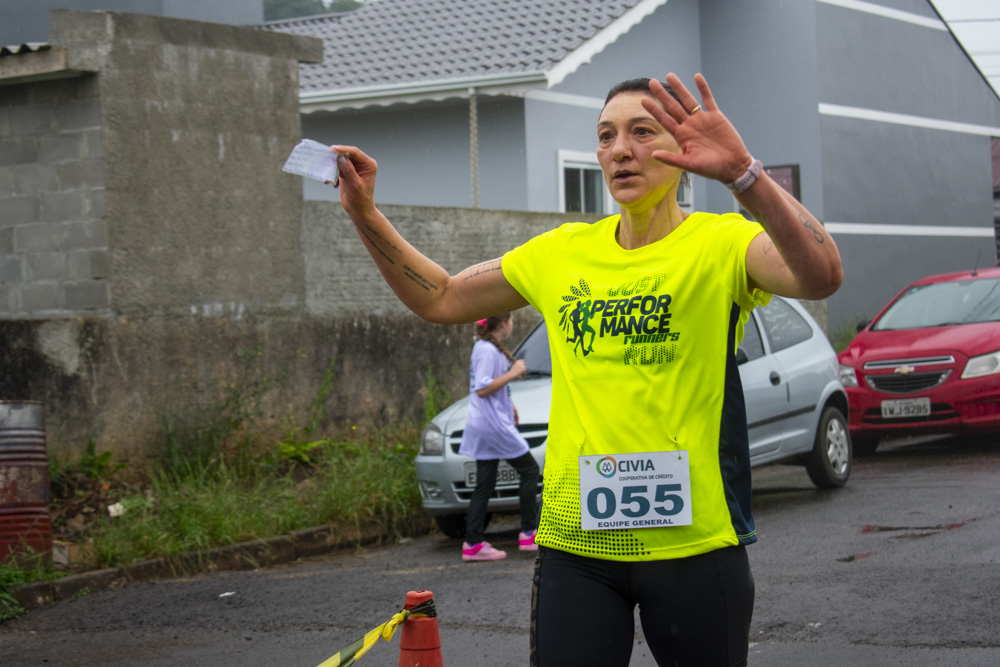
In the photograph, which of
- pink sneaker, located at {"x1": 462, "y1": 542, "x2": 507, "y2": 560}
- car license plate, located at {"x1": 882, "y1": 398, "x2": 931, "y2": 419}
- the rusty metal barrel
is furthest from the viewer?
car license plate, located at {"x1": 882, "y1": 398, "x2": 931, "y2": 419}

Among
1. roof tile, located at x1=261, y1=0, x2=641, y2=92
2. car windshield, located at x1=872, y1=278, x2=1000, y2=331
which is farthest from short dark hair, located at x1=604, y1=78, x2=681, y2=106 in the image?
roof tile, located at x1=261, y1=0, x2=641, y2=92

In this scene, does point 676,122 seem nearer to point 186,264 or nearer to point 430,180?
point 186,264

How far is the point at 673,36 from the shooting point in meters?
21.0

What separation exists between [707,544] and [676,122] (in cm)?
92

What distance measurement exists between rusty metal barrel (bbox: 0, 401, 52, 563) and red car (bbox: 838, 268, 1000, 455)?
7783mm

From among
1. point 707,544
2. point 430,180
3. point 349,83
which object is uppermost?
point 349,83

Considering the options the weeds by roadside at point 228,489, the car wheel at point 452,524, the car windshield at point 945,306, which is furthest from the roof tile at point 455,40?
the car wheel at point 452,524

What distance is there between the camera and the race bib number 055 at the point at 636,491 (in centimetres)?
268

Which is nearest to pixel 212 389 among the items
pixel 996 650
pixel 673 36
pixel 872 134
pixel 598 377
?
pixel 996 650

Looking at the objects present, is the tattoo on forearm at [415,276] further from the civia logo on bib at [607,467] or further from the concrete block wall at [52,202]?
the concrete block wall at [52,202]

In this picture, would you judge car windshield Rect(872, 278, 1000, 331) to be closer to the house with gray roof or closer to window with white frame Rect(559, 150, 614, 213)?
the house with gray roof

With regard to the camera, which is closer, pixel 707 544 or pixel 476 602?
pixel 707 544

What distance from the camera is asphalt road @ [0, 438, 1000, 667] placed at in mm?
5500

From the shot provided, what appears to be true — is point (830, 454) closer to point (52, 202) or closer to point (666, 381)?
point (52, 202)
